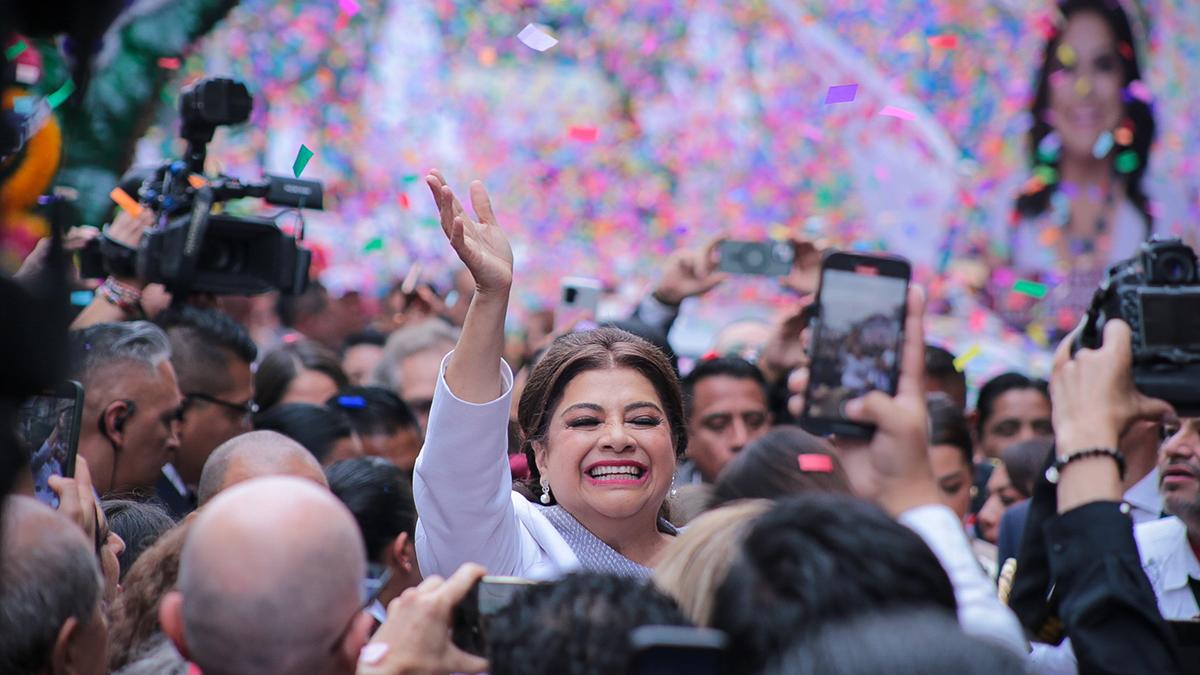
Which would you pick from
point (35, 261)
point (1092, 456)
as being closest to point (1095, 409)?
point (1092, 456)

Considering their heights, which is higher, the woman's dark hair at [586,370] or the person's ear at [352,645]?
the woman's dark hair at [586,370]

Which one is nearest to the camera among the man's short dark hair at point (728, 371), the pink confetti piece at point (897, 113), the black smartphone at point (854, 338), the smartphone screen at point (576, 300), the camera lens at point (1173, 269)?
the black smartphone at point (854, 338)

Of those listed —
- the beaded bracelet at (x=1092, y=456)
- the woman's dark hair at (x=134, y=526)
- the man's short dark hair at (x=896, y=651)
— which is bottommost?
the woman's dark hair at (x=134, y=526)

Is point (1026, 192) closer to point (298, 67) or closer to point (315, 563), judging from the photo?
point (298, 67)

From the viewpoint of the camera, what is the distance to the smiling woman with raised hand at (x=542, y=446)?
2707 millimetres

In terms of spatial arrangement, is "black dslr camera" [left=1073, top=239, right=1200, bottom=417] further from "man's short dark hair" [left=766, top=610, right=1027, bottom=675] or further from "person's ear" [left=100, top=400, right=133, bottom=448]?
"person's ear" [left=100, top=400, right=133, bottom=448]

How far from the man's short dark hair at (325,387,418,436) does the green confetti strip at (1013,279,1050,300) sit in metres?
6.92

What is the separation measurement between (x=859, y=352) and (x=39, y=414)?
1816 mm

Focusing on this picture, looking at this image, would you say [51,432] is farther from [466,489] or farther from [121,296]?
[121,296]

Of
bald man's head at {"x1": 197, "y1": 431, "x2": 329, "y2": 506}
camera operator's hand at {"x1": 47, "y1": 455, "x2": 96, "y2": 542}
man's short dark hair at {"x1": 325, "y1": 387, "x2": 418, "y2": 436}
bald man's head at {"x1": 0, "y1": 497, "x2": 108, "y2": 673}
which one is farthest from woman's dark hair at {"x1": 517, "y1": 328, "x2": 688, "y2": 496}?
man's short dark hair at {"x1": 325, "y1": 387, "x2": 418, "y2": 436}

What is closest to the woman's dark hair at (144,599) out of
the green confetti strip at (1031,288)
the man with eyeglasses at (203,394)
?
the man with eyeglasses at (203,394)

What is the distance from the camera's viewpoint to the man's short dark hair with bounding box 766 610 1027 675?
153 cm

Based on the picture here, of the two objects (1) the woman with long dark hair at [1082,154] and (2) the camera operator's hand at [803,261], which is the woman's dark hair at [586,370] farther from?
(1) the woman with long dark hair at [1082,154]

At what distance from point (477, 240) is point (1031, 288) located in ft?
27.9
